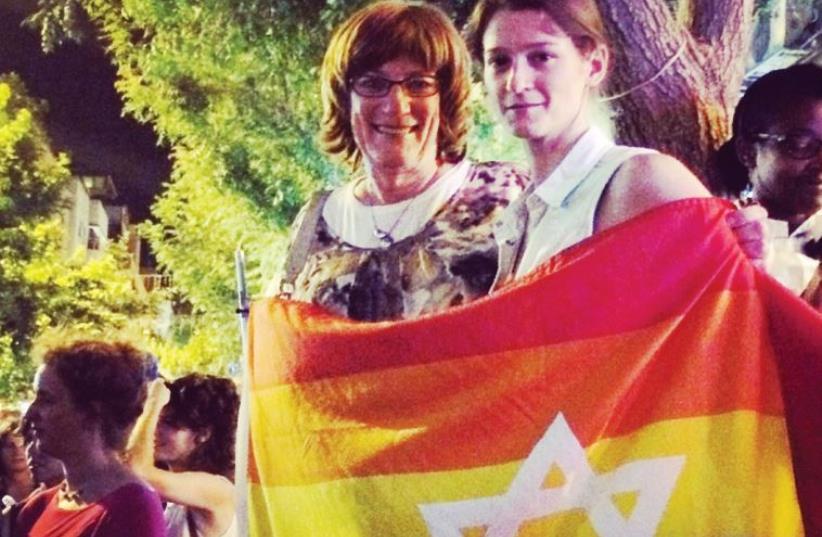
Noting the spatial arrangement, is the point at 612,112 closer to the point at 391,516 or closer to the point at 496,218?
the point at 496,218

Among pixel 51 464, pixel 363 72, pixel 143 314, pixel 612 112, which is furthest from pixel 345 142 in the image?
pixel 51 464

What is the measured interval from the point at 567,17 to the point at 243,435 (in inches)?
34.1

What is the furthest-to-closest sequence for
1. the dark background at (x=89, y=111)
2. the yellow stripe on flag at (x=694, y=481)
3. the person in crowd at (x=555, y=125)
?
the dark background at (x=89, y=111), the person in crowd at (x=555, y=125), the yellow stripe on flag at (x=694, y=481)

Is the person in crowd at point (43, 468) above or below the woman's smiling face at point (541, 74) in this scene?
below

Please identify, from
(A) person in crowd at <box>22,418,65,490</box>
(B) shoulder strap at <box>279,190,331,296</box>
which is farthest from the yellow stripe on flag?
(A) person in crowd at <box>22,418,65,490</box>

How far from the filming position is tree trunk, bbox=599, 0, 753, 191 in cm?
184

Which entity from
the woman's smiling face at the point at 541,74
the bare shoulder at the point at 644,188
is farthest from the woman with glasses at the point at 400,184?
the bare shoulder at the point at 644,188

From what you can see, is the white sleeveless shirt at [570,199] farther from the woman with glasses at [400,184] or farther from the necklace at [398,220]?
the necklace at [398,220]

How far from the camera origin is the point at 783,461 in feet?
5.20

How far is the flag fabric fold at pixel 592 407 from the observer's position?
1584mm

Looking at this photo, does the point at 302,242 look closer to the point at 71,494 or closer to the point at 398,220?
the point at 398,220

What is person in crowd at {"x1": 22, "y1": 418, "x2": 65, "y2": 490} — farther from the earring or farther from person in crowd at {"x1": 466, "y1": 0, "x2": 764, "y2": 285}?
the earring

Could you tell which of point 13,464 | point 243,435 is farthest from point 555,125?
point 13,464

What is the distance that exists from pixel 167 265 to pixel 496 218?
786mm
